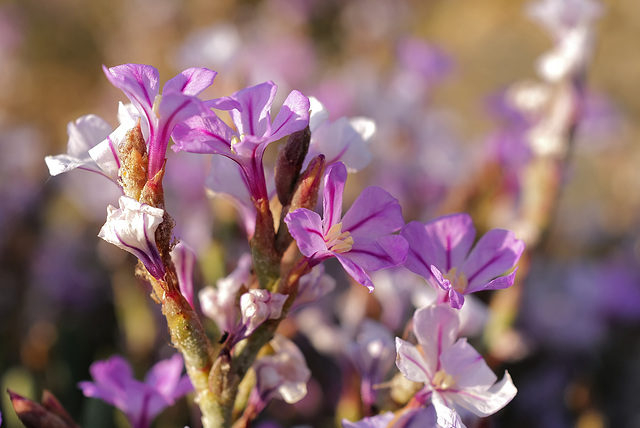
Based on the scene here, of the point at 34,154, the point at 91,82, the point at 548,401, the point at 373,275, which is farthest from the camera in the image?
the point at 91,82

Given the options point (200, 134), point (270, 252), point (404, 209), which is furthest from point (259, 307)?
point (404, 209)

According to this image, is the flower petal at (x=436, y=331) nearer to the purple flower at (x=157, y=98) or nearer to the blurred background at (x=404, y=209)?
the purple flower at (x=157, y=98)

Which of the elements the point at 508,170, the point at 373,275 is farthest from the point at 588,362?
the point at 373,275

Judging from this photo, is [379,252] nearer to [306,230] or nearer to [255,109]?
[306,230]

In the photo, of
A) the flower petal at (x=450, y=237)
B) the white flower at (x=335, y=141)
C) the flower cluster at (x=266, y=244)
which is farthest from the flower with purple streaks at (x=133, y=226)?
the flower petal at (x=450, y=237)

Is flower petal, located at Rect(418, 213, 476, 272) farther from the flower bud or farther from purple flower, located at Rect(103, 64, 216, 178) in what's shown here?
purple flower, located at Rect(103, 64, 216, 178)

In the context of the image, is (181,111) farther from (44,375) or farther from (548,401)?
(548,401)

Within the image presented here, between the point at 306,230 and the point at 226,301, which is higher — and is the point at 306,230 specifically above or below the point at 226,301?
above
